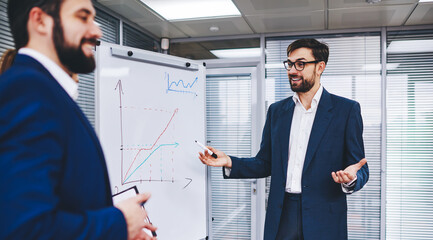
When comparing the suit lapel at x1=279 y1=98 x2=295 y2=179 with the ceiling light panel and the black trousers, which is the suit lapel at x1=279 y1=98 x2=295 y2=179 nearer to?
the black trousers

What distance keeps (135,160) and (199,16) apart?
6.15 feet

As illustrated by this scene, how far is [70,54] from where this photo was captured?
67cm

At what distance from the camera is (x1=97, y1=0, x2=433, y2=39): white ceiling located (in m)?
2.70

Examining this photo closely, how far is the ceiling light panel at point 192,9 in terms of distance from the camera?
2.72m

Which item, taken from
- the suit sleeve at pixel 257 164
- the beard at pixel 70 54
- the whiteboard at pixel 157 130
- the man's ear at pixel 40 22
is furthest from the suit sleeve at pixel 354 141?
the man's ear at pixel 40 22

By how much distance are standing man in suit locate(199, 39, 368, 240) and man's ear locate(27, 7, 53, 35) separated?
127 cm

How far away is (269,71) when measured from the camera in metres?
3.57

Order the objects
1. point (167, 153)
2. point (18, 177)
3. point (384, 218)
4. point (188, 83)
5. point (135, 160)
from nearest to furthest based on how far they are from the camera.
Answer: point (18, 177), point (135, 160), point (167, 153), point (188, 83), point (384, 218)

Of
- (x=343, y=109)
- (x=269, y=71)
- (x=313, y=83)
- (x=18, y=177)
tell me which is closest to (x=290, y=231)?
(x=343, y=109)

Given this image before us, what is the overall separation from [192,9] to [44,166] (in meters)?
2.59

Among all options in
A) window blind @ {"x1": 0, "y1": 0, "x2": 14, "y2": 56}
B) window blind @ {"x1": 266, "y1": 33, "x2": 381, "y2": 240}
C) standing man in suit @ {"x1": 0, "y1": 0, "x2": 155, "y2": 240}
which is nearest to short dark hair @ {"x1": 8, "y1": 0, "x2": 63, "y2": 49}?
standing man in suit @ {"x1": 0, "y1": 0, "x2": 155, "y2": 240}

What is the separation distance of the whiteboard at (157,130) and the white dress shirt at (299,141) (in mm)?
546

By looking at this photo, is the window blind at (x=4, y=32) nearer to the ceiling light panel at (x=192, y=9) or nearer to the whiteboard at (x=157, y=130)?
the whiteboard at (x=157, y=130)

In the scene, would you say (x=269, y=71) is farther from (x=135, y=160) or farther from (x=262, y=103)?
(x=135, y=160)
